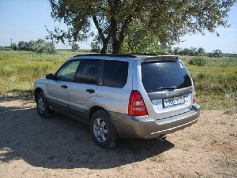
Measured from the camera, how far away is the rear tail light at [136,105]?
13.7ft

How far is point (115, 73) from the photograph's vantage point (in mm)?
4707

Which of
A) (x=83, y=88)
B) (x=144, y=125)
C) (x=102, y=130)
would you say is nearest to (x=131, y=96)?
(x=144, y=125)

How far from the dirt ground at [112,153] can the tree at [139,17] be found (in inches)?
142

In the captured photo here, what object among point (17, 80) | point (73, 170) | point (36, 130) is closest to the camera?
point (73, 170)

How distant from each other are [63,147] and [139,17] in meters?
5.17

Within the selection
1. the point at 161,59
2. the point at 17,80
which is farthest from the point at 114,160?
the point at 17,80

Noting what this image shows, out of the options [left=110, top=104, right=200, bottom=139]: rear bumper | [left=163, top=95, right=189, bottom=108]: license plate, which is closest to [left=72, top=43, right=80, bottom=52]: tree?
[left=110, top=104, right=200, bottom=139]: rear bumper

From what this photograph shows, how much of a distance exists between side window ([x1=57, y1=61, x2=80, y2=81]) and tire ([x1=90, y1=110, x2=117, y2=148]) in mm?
1326

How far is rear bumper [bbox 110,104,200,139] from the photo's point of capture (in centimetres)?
420

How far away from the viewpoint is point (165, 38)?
9172mm

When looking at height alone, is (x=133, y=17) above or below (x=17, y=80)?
above

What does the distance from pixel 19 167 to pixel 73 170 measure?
0.93 metres

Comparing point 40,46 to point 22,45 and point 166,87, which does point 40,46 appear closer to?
point 22,45

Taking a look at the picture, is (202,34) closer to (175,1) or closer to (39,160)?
(175,1)
